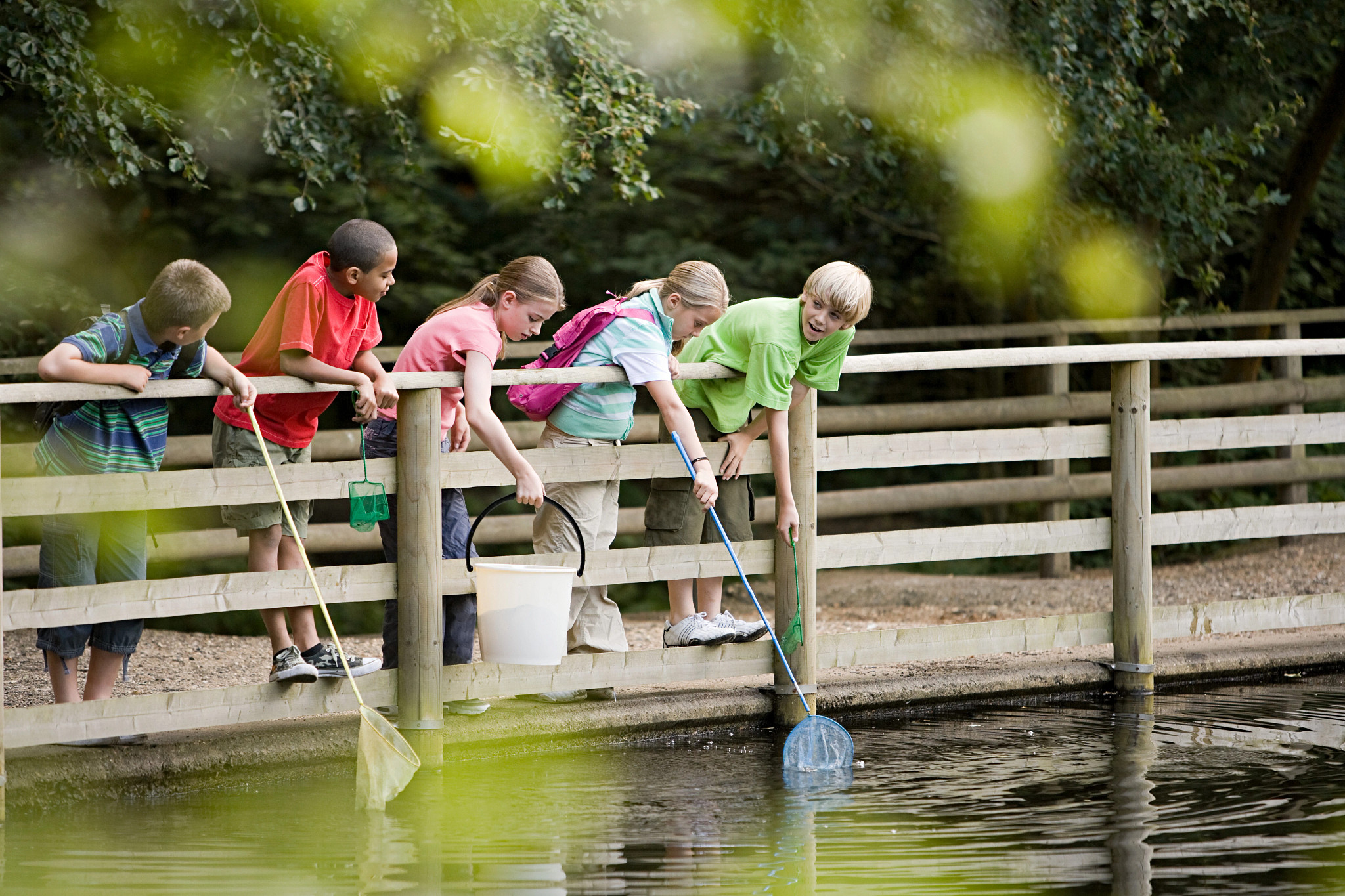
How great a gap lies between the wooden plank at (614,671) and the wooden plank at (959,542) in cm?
40

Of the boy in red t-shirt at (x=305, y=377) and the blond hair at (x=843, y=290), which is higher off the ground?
the blond hair at (x=843, y=290)

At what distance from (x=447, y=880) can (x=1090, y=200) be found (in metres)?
6.18

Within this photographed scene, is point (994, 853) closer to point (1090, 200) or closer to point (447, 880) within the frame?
point (447, 880)

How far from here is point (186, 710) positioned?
4145mm

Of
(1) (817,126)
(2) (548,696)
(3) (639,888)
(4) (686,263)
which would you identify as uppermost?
(1) (817,126)

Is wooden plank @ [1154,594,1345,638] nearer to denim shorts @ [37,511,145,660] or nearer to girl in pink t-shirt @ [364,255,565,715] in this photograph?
girl in pink t-shirt @ [364,255,565,715]

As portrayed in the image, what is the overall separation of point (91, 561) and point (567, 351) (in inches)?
58.7

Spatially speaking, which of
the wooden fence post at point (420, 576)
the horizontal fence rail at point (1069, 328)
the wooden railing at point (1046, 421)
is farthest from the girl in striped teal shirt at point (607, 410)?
the horizontal fence rail at point (1069, 328)

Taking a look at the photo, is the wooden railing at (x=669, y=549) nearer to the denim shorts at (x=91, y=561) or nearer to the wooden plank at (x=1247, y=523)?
the wooden plank at (x=1247, y=523)

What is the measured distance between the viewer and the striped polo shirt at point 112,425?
4012 millimetres

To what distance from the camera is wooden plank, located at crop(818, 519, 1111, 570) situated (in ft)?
16.8

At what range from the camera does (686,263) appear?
4809 millimetres

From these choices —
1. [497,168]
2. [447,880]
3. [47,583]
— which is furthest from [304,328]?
[497,168]

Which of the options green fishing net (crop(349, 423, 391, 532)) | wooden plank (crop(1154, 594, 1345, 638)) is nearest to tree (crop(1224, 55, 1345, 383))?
wooden plank (crop(1154, 594, 1345, 638))
